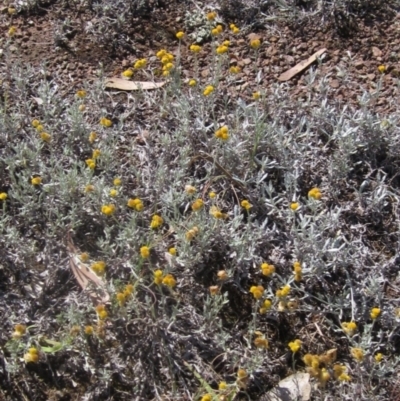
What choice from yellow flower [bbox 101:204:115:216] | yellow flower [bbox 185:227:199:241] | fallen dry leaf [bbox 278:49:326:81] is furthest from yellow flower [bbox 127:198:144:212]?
fallen dry leaf [bbox 278:49:326:81]

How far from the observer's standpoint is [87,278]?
303cm

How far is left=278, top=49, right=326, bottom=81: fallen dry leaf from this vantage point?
3.83 metres

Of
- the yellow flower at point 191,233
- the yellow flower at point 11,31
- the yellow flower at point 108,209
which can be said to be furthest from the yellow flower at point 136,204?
the yellow flower at point 11,31

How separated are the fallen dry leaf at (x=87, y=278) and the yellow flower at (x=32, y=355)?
0.35m

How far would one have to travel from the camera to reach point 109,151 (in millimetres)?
3330

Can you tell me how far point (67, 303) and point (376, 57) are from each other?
2218mm

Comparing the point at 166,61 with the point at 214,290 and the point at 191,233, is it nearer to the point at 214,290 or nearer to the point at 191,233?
the point at 191,233

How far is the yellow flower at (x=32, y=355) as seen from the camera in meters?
2.69

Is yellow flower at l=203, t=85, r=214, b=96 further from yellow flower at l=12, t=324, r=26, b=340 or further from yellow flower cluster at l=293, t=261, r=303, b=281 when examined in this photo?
yellow flower at l=12, t=324, r=26, b=340

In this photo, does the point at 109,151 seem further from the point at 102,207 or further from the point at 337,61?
the point at 337,61

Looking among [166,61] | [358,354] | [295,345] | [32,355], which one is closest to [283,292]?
[295,345]

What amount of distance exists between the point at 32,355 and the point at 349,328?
1267 millimetres

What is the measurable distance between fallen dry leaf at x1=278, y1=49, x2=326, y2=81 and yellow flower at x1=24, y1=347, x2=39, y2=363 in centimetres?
202

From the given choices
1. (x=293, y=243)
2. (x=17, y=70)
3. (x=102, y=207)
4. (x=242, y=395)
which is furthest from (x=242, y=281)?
(x=17, y=70)
